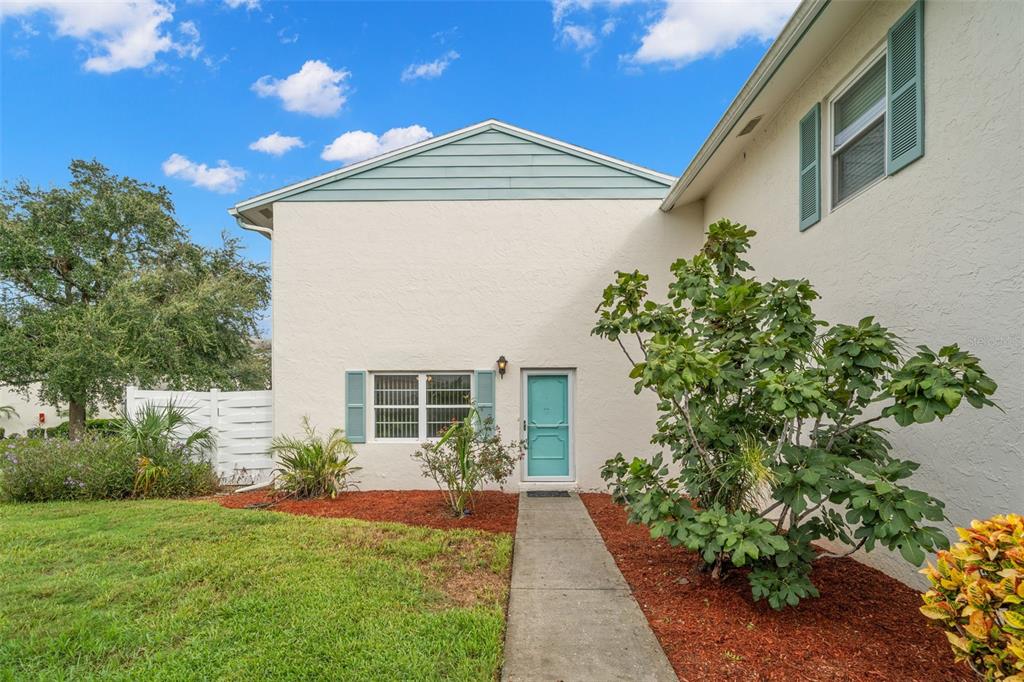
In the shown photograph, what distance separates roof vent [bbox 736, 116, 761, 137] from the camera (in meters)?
5.59

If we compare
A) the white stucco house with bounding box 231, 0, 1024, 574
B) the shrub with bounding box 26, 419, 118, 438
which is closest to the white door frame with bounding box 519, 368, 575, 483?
the white stucco house with bounding box 231, 0, 1024, 574

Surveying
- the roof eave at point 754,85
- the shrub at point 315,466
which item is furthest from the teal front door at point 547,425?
the roof eave at point 754,85

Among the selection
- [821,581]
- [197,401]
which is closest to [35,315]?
[197,401]

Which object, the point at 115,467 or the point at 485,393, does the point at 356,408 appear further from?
the point at 115,467

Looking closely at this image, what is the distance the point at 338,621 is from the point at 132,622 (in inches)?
56.4

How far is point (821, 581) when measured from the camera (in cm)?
383

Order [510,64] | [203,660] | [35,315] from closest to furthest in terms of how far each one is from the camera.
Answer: [203,660], [510,64], [35,315]

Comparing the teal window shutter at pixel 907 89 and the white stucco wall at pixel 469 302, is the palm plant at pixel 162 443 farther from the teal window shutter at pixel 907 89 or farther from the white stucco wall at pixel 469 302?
the teal window shutter at pixel 907 89

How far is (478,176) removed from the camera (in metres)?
7.87

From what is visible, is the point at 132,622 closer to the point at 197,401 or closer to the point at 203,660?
the point at 203,660

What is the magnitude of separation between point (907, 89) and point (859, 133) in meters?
0.62

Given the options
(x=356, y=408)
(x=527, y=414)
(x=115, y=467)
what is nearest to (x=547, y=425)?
(x=527, y=414)

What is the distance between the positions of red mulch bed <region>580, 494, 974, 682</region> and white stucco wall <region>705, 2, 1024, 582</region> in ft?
1.54

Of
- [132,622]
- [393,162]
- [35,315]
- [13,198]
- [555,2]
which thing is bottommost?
[132,622]
